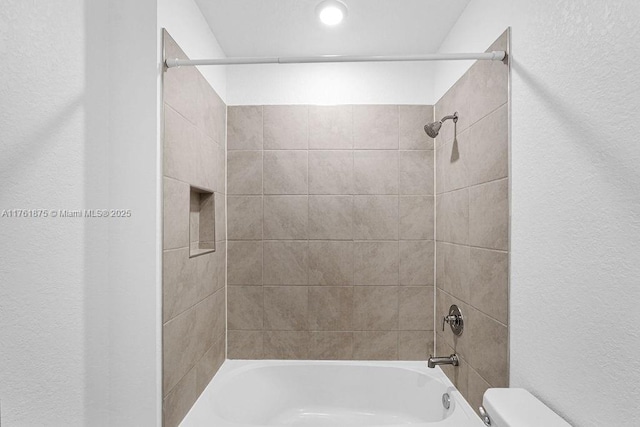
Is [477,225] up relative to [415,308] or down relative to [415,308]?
up

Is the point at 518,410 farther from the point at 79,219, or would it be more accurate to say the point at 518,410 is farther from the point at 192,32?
the point at 192,32

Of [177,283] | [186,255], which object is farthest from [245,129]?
[177,283]

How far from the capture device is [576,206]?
965 millimetres

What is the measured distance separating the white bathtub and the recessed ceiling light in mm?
1977

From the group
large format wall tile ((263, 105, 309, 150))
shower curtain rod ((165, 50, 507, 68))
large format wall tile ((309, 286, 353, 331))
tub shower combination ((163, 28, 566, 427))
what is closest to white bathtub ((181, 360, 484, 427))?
tub shower combination ((163, 28, 566, 427))

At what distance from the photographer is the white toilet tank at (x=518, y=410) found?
97 cm

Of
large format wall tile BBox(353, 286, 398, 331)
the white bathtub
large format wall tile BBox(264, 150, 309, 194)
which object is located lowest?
the white bathtub

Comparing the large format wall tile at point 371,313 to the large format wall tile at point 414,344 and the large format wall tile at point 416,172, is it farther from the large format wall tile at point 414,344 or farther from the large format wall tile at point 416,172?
the large format wall tile at point 416,172

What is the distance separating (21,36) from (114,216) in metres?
0.62

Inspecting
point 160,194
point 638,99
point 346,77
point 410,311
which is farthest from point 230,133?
point 638,99

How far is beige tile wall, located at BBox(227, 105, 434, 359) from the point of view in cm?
222

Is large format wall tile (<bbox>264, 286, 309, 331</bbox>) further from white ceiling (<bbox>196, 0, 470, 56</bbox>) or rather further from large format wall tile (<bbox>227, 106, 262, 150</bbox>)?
white ceiling (<bbox>196, 0, 470, 56</bbox>)

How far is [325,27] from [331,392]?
2175 mm

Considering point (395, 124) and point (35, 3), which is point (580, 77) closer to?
point (395, 124)
